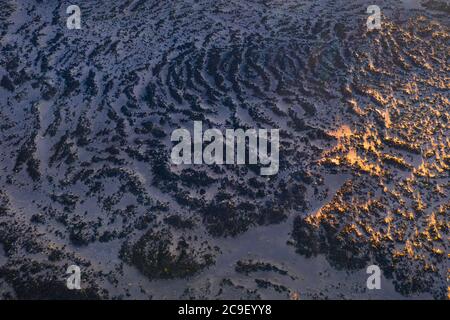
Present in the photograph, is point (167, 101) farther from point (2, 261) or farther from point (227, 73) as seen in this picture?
point (2, 261)

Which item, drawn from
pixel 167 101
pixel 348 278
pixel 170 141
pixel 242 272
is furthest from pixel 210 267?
pixel 167 101

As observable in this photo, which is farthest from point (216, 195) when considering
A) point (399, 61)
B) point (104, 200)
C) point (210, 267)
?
point (399, 61)

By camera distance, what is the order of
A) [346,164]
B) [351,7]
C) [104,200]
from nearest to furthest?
[104,200], [346,164], [351,7]

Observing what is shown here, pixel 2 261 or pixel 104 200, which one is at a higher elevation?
pixel 104 200
